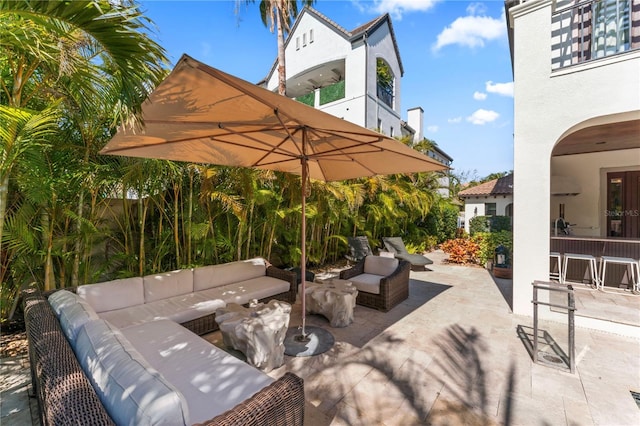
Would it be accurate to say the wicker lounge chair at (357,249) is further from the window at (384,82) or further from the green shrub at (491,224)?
the window at (384,82)

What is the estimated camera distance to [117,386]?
1601 mm

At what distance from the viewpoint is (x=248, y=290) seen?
4.65 meters

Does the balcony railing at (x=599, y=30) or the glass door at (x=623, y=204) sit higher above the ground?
the balcony railing at (x=599, y=30)

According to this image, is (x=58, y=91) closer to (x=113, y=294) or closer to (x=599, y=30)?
(x=113, y=294)

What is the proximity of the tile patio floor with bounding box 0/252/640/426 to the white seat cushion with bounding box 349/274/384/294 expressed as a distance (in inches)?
19.6

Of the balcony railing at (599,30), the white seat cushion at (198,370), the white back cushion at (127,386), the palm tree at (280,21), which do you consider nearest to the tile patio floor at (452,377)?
the white seat cushion at (198,370)

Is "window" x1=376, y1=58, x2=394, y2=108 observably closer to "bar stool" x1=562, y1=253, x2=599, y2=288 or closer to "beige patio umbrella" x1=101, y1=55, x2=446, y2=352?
"bar stool" x1=562, y1=253, x2=599, y2=288

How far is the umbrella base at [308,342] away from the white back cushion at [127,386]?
7.07 ft

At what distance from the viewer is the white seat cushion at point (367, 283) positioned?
5248 millimetres

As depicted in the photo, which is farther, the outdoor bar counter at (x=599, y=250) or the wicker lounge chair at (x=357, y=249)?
the wicker lounge chair at (x=357, y=249)

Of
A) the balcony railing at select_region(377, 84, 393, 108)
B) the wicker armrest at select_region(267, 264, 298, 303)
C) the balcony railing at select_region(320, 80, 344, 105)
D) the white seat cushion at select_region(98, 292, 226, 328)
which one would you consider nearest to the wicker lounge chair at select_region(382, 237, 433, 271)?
the wicker armrest at select_region(267, 264, 298, 303)

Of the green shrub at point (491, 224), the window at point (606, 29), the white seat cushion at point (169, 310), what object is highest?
the window at point (606, 29)

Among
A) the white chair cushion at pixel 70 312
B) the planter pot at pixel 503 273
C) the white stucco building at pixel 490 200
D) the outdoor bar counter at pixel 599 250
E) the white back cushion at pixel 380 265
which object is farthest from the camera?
the white stucco building at pixel 490 200

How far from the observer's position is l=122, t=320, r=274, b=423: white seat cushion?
203 centimetres
